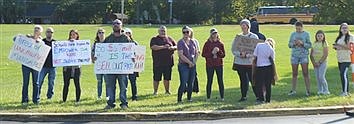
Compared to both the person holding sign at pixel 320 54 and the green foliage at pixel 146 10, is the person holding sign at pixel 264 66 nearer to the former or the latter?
the person holding sign at pixel 320 54

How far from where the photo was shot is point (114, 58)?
12742mm

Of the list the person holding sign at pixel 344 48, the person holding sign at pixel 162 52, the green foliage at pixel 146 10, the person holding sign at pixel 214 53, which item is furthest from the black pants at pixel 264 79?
the green foliage at pixel 146 10

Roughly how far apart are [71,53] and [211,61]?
300 cm

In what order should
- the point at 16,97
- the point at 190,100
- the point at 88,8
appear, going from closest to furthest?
the point at 190,100 < the point at 16,97 < the point at 88,8

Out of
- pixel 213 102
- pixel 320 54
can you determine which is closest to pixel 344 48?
pixel 320 54

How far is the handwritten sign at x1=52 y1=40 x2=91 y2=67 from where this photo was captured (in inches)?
532

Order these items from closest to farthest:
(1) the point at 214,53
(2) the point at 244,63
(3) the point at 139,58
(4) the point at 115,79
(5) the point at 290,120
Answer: (5) the point at 290,120 → (4) the point at 115,79 → (1) the point at 214,53 → (2) the point at 244,63 → (3) the point at 139,58

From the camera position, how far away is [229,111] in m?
12.0

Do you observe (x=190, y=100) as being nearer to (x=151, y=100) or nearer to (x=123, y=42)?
(x=151, y=100)

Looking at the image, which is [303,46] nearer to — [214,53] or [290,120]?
[214,53]

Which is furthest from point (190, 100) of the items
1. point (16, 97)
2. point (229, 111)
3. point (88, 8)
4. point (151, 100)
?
point (88, 8)

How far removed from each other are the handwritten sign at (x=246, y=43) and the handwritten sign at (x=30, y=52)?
4.02 m

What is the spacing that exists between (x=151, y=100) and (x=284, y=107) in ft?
9.98

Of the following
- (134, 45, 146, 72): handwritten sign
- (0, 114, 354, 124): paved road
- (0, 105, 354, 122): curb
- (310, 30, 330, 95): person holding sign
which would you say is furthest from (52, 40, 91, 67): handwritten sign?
(310, 30, 330, 95): person holding sign
